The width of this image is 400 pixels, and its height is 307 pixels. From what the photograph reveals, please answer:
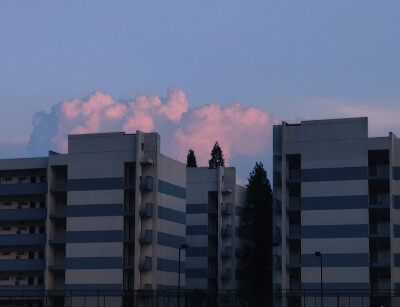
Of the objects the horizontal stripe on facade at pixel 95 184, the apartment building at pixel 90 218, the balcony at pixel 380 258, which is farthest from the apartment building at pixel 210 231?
the balcony at pixel 380 258

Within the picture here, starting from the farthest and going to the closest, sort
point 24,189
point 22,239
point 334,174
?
point 24,189, point 22,239, point 334,174

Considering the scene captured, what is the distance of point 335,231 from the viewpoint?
4040 inches

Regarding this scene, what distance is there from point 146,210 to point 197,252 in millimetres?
30929

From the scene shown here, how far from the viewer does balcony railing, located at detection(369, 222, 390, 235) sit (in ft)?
335

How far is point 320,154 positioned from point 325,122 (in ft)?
11.6

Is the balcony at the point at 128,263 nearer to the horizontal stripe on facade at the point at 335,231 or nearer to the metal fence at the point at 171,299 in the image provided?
the metal fence at the point at 171,299

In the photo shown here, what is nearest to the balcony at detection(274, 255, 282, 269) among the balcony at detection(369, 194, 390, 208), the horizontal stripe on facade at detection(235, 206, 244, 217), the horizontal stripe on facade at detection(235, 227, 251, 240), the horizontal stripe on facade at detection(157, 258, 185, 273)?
the balcony at detection(369, 194, 390, 208)

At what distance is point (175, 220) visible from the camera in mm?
116812

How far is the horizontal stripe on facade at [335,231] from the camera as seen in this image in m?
102

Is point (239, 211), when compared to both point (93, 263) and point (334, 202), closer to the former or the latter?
point (93, 263)

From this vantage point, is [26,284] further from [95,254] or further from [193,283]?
[193,283]

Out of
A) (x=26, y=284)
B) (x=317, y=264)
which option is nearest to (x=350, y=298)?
(x=317, y=264)

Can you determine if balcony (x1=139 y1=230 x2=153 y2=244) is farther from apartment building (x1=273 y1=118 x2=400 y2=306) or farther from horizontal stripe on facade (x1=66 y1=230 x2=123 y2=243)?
apartment building (x1=273 y1=118 x2=400 y2=306)

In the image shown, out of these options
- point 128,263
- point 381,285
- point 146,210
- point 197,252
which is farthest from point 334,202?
point 197,252
